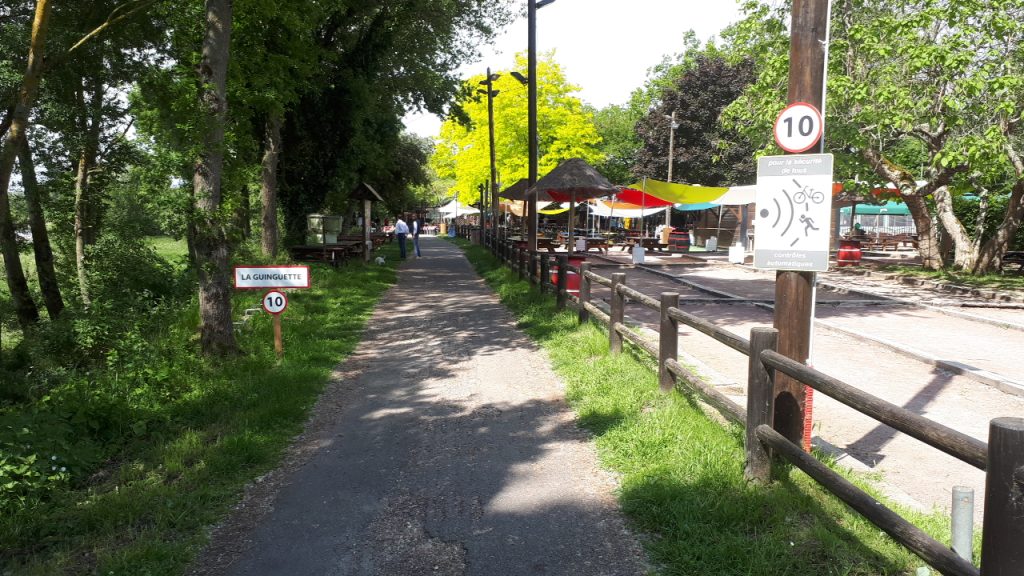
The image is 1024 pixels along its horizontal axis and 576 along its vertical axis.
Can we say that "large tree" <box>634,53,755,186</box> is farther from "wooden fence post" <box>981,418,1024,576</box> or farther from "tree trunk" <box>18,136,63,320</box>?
"wooden fence post" <box>981,418,1024,576</box>

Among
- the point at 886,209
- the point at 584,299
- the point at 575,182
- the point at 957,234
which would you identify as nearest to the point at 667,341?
the point at 584,299

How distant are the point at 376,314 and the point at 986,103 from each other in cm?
1422

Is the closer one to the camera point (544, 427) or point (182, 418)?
point (544, 427)

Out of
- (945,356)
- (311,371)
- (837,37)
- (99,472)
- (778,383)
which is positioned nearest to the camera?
(778,383)

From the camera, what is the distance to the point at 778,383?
4461 millimetres

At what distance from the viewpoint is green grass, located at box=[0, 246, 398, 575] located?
371cm

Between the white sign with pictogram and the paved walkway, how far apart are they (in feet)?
6.23

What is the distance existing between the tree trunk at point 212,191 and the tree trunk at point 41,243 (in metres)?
8.43

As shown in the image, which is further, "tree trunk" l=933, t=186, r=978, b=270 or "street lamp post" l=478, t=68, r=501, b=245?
"street lamp post" l=478, t=68, r=501, b=245

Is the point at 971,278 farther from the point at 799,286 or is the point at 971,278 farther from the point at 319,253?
the point at 319,253

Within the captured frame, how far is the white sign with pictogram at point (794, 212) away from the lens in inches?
169

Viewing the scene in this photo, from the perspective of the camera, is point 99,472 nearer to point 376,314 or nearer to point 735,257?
point 376,314

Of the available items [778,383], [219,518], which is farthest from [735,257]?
[219,518]

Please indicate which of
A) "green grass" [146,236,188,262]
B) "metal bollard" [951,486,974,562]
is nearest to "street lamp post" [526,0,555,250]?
"green grass" [146,236,188,262]
